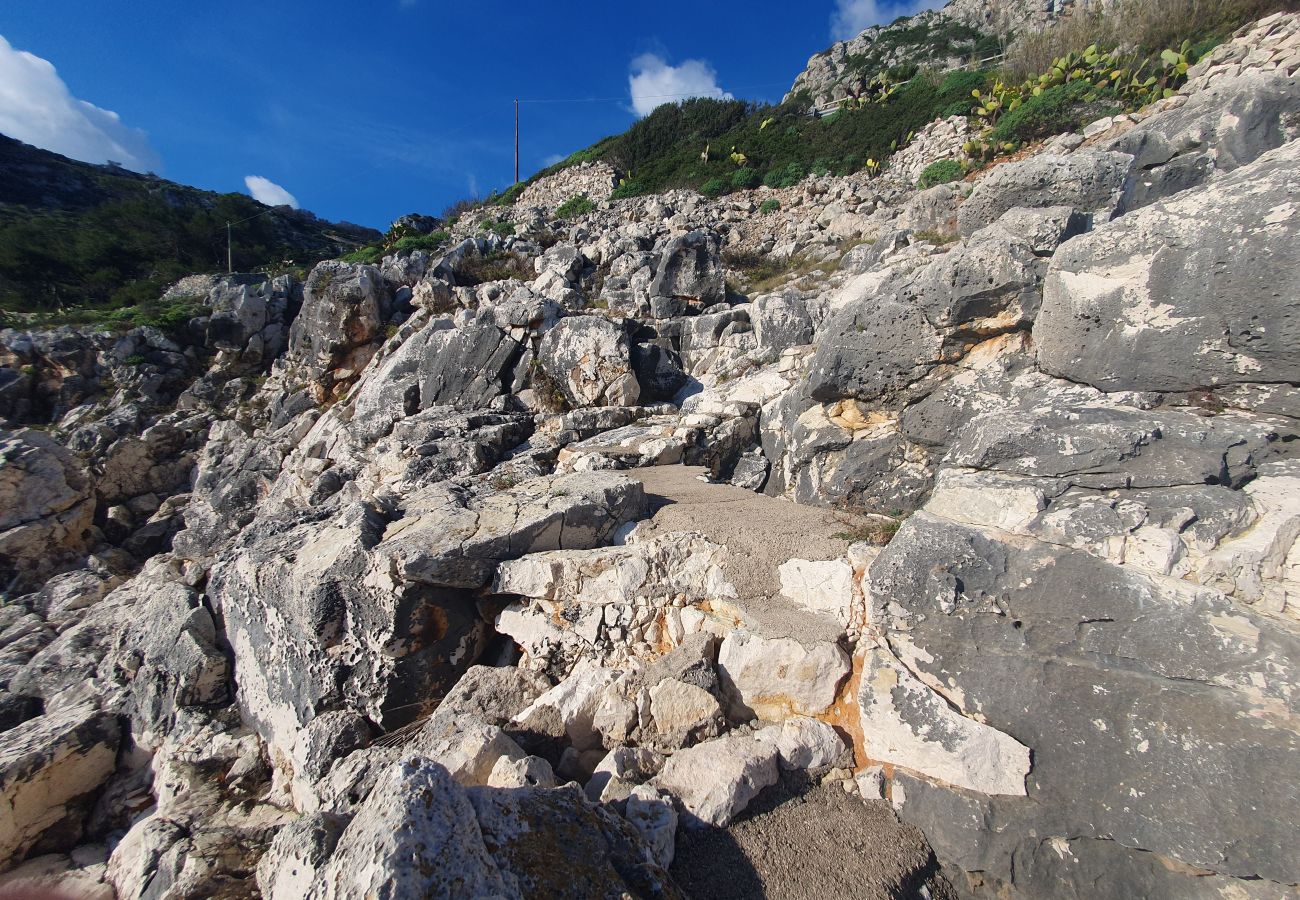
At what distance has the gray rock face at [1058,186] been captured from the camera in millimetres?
6918

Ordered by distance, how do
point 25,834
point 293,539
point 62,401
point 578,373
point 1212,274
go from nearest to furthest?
point 1212,274
point 25,834
point 293,539
point 578,373
point 62,401

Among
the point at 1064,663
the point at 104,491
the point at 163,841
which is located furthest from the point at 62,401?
the point at 1064,663

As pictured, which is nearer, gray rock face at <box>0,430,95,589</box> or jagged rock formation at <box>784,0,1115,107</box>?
gray rock face at <box>0,430,95,589</box>

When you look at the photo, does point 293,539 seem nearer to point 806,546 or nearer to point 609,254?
point 806,546

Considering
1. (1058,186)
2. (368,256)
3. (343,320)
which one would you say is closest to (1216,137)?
(1058,186)

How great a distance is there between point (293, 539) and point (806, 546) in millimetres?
5259

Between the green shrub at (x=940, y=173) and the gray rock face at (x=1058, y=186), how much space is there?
13648 millimetres

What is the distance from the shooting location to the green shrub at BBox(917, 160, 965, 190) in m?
19.5

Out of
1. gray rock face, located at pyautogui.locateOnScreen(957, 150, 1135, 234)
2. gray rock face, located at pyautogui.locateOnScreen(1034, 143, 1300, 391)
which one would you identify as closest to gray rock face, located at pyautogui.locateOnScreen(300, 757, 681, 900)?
gray rock face, located at pyautogui.locateOnScreen(1034, 143, 1300, 391)

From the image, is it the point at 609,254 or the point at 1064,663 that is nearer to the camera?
the point at 1064,663

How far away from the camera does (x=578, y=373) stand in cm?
1077

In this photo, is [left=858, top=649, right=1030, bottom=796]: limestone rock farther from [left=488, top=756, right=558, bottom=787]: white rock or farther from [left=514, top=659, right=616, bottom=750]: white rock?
[left=488, top=756, right=558, bottom=787]: white rock

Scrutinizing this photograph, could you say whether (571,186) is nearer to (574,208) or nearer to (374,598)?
(574,208)

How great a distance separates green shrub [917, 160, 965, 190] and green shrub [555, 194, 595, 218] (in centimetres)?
1622
